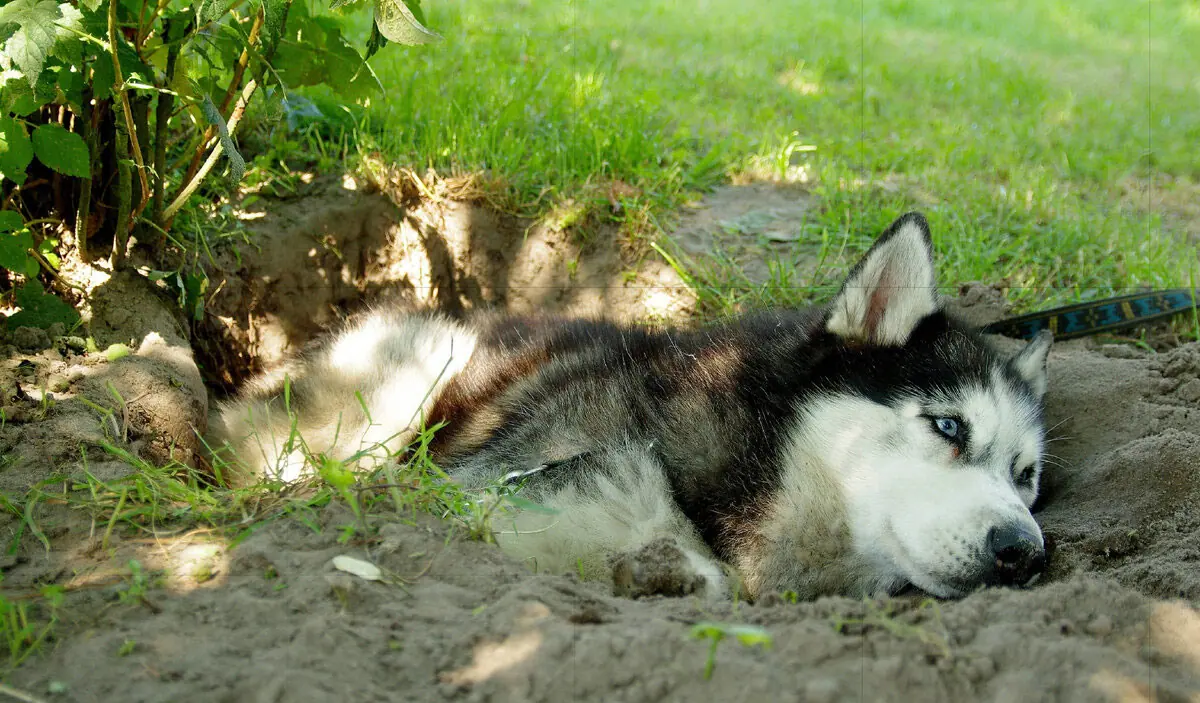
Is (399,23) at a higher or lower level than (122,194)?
higher

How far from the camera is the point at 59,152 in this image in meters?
2.67

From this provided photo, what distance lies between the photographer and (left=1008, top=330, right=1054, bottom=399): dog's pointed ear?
3.03 metres

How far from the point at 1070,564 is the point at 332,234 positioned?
3353 millimetres

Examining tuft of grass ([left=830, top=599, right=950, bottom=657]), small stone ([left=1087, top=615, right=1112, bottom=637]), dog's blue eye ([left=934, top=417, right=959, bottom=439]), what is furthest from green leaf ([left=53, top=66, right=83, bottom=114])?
small stone ([left=1087, top=615, right=1112, bottom=637])

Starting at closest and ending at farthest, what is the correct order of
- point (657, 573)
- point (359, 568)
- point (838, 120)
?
1. point (359, 568)
2. point (657, 573)
3. point (838, 120)

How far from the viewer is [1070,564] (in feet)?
8.54

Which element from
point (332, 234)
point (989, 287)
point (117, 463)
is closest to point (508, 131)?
point (332, 234)

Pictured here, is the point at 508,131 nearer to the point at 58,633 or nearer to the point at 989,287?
the point at 989,287

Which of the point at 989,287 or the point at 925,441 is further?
the point at 989,287

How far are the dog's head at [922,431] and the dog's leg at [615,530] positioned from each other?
48 cm

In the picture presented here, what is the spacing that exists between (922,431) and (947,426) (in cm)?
9

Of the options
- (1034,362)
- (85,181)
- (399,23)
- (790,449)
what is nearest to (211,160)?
(85,181)

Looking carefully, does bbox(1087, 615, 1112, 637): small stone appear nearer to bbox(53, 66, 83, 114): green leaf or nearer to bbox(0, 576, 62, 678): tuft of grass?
bbox(0, 576, 62, 678): tuft of grass

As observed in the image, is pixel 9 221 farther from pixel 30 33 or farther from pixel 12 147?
pixel 30 33
